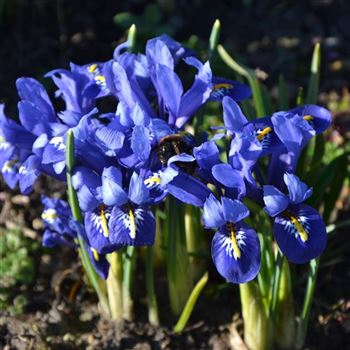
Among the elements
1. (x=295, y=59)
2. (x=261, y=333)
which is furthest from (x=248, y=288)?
(x=295, y=59)

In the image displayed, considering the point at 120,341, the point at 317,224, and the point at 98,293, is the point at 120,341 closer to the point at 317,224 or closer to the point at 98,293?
the point at 98,293

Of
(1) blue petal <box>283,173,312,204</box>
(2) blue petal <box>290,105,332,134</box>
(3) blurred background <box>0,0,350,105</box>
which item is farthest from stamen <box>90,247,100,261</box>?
(3) blurred background <box>0,0,350,105</box>

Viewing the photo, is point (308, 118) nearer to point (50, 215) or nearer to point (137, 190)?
point (137, 190)

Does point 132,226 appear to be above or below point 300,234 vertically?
above

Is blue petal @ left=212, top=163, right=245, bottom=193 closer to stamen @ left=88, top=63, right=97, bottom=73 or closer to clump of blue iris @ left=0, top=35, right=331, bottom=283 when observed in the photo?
clump of blue iris @ left=0, top=35, right=331, bottom=283

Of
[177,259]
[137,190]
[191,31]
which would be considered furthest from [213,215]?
[191,31]

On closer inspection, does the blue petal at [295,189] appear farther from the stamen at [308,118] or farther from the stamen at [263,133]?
the stamen at [308,118]

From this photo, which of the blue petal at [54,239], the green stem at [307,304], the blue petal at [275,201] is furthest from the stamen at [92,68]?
the green stem at [307,304]
